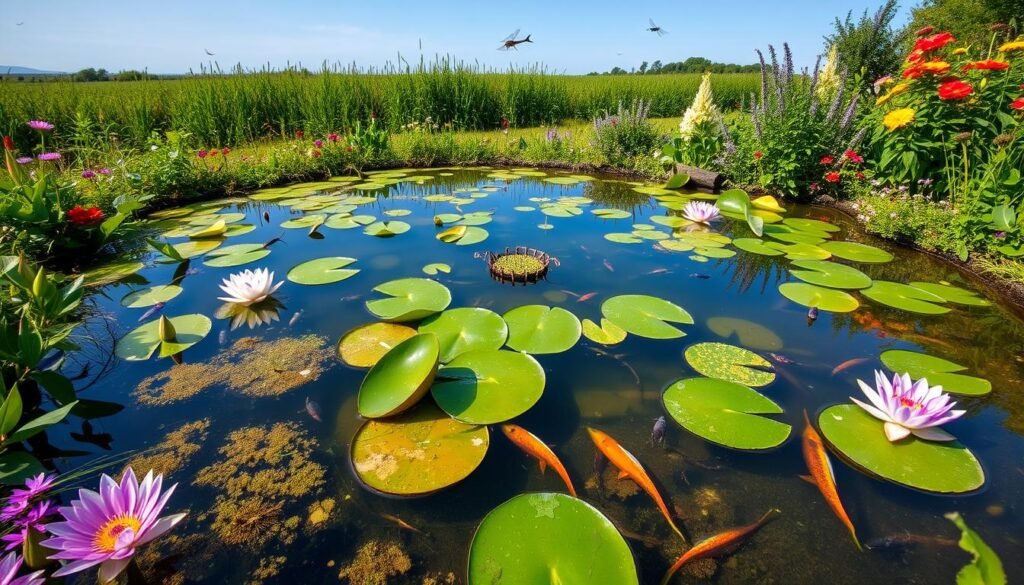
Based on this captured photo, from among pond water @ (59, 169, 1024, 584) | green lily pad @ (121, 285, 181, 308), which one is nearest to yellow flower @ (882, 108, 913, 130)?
pond water @ (59, 169, 1024, 584)

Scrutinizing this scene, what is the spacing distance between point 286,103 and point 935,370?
9.58m

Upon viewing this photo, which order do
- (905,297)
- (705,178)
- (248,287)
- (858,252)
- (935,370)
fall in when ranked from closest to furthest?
(935,370) → (248,287) → (905,297) → (858,252) → (705,178)

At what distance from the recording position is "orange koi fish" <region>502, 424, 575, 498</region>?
135 centimetres

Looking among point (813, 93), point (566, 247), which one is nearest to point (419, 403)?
point (566, 247)

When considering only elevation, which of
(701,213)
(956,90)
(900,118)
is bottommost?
(701,213)

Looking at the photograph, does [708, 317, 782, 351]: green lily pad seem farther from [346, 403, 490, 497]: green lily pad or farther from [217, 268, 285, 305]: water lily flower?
[217, 268, 285, 305]: water lily flower

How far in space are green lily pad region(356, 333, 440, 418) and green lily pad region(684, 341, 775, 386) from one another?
1158 mm

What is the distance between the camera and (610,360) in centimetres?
192

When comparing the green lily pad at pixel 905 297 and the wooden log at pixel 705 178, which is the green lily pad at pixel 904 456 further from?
the wooden log at pixel 705 178

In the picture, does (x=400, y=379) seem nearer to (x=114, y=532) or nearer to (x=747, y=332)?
(x=114, y=532)

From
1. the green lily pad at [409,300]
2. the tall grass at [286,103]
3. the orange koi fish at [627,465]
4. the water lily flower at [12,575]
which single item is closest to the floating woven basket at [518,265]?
the green lily pad at [409,300]

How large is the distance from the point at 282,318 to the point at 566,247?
6.74ft

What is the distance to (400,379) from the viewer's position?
1572 mm

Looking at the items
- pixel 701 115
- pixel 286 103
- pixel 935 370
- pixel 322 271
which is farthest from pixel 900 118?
pixel 286 103
